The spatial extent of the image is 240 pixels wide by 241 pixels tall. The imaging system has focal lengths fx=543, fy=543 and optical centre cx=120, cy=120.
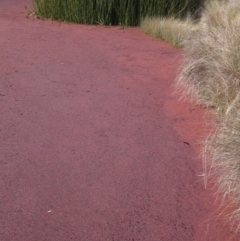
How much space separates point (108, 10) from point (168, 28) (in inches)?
64.0

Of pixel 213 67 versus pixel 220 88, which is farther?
pixel 213 67

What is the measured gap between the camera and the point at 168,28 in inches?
381

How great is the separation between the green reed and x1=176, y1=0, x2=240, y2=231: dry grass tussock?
3031mm

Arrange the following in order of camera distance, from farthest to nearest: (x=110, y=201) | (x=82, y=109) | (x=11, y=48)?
(x=11, y=48)
(x=82, y=109)
(x=110, y=201)

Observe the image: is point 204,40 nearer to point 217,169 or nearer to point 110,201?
point 217,169

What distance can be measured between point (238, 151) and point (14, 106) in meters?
2.84

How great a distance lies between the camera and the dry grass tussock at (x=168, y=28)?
364 inches

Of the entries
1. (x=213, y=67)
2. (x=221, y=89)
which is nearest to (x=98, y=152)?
(x=221, y=89)

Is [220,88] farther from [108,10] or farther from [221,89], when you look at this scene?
[108,10]

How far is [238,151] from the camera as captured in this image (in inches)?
153

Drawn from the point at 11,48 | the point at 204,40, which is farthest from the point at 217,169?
the point at 11,48

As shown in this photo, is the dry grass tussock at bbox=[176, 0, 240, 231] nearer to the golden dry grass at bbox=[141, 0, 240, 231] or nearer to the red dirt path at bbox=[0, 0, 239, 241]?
the golden dry grass at bbox=[141, 0, 240, 231]

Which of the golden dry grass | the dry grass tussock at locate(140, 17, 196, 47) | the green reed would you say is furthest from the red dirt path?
the green reed

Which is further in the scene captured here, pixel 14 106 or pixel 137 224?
pixel 14 106
